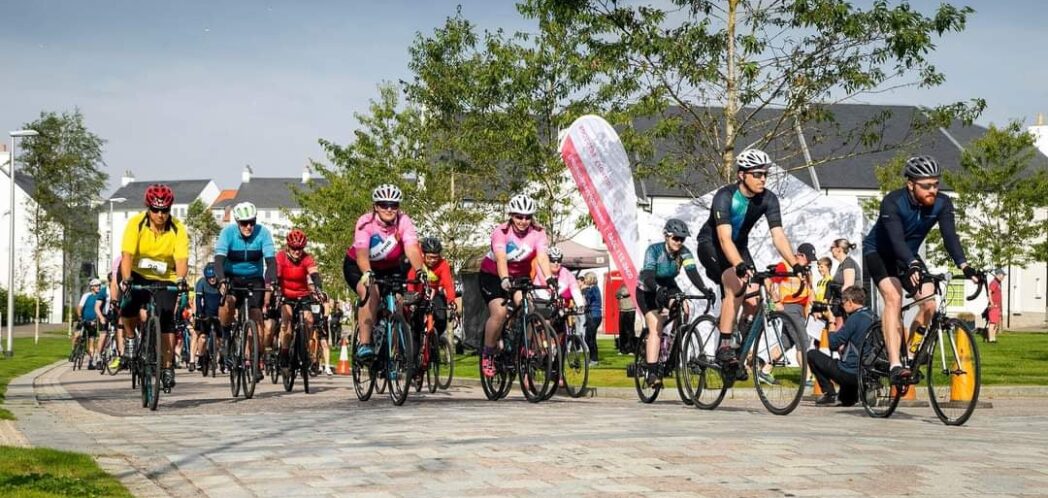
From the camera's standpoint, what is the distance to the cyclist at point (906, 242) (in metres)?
9.91

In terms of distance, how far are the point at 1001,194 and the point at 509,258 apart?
44.5 m

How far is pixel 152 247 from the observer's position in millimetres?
12133

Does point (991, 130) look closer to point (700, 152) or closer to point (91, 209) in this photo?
point (700, 152)

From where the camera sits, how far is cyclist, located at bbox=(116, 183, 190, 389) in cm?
1205

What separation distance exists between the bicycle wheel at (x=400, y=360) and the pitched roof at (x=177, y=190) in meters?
164

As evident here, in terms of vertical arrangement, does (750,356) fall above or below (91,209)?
below

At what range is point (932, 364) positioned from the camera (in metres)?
9.97

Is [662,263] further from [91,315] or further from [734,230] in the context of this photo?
[91,315]

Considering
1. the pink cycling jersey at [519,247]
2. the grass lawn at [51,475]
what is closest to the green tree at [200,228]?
the pink cycling jersey at [519,247]

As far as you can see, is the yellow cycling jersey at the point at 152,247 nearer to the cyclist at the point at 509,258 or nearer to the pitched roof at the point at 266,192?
the cyclist at the point at 509,258

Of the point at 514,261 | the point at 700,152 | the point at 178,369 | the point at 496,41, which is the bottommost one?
the point at 178,369

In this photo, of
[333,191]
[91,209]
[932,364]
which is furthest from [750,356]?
[91,209]

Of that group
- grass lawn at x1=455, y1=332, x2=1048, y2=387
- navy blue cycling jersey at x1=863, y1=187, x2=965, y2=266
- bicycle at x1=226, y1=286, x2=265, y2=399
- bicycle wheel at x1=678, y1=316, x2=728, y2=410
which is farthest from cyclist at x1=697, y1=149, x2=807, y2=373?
bicycle at x1=226, y1=286, x2=265, y2=399

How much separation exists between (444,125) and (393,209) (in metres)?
16.6
